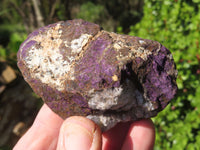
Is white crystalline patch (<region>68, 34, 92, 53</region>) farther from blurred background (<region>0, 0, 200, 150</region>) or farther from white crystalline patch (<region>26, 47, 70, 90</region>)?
blurred background (<region>0, 0, 200, 150</region>)

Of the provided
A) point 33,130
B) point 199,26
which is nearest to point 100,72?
point 33,130

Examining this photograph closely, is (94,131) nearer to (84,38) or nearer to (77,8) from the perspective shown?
(84,38)

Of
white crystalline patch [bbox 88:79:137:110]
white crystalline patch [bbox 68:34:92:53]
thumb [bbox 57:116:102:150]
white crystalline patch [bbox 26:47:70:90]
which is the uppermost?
A: white crystalline patch [bbox 68:34:92:53]

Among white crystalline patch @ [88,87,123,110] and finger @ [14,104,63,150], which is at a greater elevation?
white crystalline patch @ [88,87,123,110]

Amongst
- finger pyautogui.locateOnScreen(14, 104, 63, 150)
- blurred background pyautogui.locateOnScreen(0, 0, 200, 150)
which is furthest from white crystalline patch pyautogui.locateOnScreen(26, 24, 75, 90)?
blurred background pyautogui.locateOnScreen(0, 0, 200, 150)

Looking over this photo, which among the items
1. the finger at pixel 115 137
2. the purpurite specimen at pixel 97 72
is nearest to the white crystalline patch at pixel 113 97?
the purpurite specimen at pixel 97 72

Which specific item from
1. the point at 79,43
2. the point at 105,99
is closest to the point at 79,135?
the point at 105,99

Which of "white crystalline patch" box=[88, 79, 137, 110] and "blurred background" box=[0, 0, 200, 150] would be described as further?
"blurred background" box=[0, 0, 200, 150]
